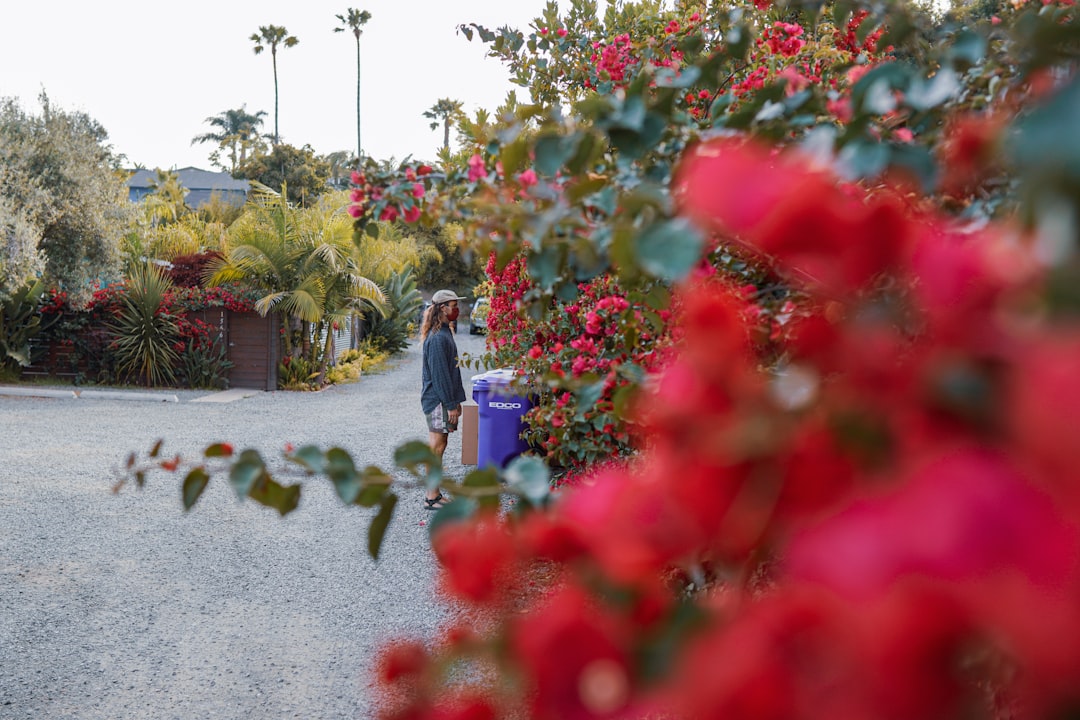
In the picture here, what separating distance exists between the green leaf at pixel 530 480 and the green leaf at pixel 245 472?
1.17 ft

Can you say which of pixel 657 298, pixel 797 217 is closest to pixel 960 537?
pixel 797 217

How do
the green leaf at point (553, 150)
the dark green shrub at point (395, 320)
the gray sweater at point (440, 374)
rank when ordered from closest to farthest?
the green leaf at point (553, 150) < the gray sweater at point (440, 374) < the dark green shrub at point (395, 320)

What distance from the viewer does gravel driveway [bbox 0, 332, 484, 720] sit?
3.67m

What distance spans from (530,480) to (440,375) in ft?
18.5

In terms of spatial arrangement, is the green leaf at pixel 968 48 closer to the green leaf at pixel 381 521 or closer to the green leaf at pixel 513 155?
the green leaf at pixel 513 155

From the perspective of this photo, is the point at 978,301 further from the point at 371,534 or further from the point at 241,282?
the point at 241,282

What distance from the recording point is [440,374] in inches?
261

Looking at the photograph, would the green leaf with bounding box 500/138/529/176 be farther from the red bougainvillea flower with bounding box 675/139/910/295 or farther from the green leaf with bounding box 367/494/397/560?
the red bougainvillea flower with bounding box 675/139/910/295

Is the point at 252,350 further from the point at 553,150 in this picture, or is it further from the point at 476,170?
the point at 553,150

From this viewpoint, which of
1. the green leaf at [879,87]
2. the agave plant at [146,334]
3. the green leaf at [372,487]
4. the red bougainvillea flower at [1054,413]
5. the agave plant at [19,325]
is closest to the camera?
the red bougainvillea flower at [1054,413]

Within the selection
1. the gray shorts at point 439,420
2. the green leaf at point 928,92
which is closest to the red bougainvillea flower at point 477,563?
the green leaf at point 928,92

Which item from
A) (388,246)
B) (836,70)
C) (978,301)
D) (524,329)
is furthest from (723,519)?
(388,246)

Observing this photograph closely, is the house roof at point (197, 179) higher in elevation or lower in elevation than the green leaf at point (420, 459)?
higher

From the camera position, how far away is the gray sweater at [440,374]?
6.62m
